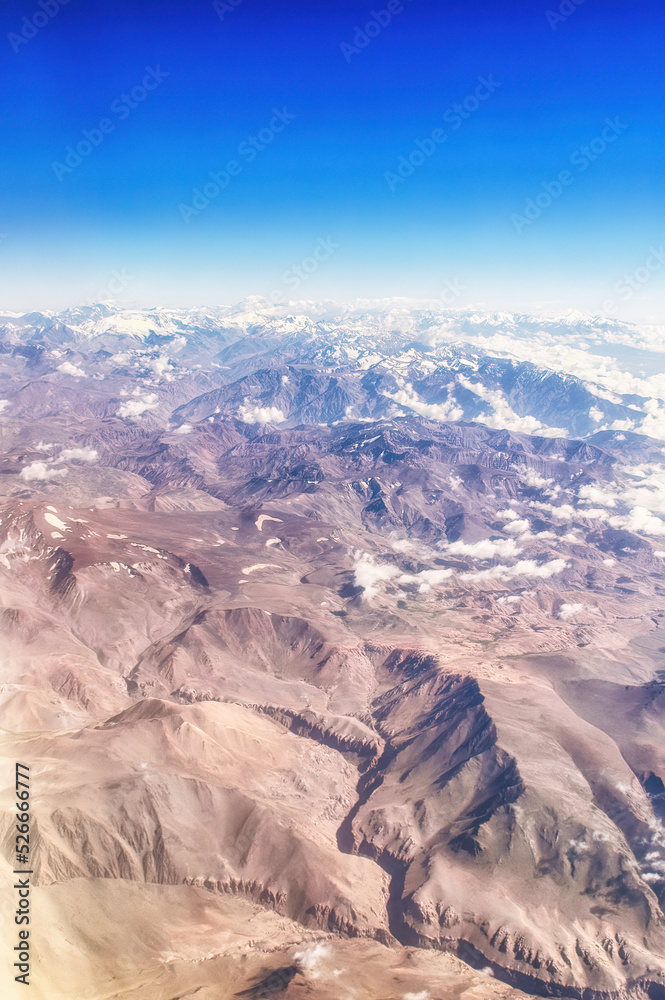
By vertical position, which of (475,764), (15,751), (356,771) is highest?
(15,751)

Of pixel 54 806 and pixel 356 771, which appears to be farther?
pixel 356 771

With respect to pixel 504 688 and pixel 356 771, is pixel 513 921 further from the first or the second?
pixel 504 688

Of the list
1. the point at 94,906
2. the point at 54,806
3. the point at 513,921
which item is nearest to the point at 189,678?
the point at 54,806

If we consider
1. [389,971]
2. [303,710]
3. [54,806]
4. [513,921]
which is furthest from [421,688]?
[54,806]

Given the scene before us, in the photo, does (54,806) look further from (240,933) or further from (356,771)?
(356,771)

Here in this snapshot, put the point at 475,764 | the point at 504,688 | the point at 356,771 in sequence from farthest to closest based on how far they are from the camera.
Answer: the point at 504,688, the point at 356,771, the point at 475,764

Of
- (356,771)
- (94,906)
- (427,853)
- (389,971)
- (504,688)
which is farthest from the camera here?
(504,688)

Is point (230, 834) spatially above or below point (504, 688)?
below

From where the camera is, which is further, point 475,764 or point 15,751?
point 475,764

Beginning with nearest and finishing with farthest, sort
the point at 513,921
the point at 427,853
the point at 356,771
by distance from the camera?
the point at 513,921, the point at 427,853, the point at 356,771
